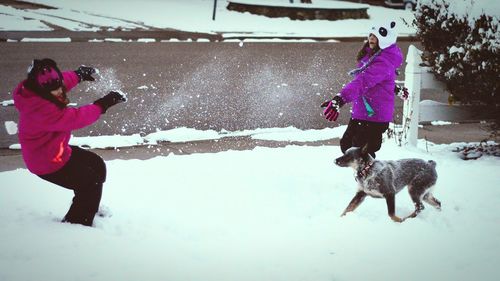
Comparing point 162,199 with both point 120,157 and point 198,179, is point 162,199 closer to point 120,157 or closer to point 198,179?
point 198,179

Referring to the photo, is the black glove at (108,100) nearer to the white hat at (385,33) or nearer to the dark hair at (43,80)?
the dark hair at (43,80)

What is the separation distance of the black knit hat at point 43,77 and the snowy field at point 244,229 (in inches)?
41.2

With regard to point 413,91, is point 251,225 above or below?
below

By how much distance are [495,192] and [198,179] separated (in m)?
2.72

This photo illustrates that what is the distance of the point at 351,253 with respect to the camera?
416 centimetres

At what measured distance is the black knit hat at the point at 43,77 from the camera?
12.5 ft

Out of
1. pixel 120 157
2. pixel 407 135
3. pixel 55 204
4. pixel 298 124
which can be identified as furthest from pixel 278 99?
pixel 55 204

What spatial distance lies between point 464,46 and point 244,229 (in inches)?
128

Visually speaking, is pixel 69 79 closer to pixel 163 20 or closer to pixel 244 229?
pixel 244 229

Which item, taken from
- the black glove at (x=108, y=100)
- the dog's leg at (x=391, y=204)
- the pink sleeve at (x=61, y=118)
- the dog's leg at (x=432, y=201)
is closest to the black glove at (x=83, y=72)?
the black glove at (x=108, y=100)

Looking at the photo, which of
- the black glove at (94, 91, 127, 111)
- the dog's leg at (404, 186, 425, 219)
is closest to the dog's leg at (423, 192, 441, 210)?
the dog's leg at (404, 186, 425, 219)

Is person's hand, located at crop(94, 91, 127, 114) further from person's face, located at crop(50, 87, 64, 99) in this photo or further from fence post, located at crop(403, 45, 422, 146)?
fence post, located at crop(403, 45, 422, 146)

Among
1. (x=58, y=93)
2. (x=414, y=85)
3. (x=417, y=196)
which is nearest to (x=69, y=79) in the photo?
(x=58, y=93)

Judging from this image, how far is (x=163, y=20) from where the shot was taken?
19.2m
